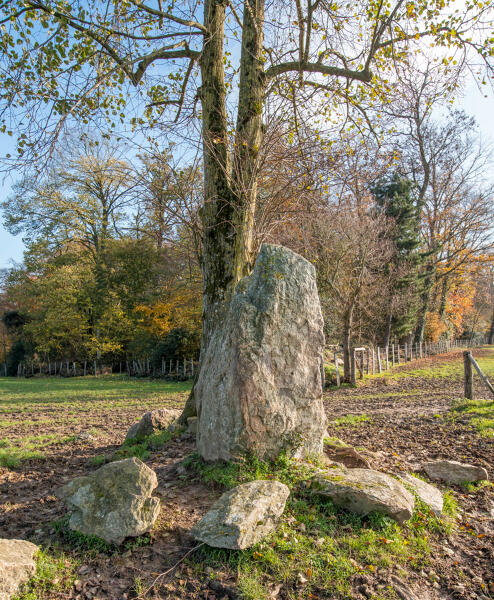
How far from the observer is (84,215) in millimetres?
30141

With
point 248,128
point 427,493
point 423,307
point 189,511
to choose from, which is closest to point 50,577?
point 189,511

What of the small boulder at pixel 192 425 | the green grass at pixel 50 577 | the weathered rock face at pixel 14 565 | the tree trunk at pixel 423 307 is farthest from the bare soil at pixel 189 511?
the tree trunk at pixel 423 307

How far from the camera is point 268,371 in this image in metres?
5.22

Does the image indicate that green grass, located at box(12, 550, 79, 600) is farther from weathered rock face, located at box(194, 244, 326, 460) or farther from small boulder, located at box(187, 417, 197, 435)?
small boulder, located at box(187, 417, 197, 435)

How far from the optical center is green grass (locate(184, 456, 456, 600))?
3.47m

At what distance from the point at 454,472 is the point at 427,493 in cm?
110

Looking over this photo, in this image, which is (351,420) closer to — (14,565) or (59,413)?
(14,565)

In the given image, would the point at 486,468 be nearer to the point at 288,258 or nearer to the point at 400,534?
the point at 400,534

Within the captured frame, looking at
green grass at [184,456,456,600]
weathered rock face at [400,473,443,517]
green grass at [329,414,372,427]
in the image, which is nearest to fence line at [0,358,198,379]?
green grass at [329,414,372,427]

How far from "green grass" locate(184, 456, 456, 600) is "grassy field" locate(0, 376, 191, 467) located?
188 inches

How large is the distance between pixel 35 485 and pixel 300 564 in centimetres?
414

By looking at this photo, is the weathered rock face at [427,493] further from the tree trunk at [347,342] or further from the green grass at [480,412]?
the tree trunk at [347,342]

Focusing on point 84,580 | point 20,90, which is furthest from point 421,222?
point 84,580

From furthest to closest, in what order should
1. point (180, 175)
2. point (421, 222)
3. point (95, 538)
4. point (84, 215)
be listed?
point (421, 222) → point (84, 215) → point (180, 175) → point (95, 538)
